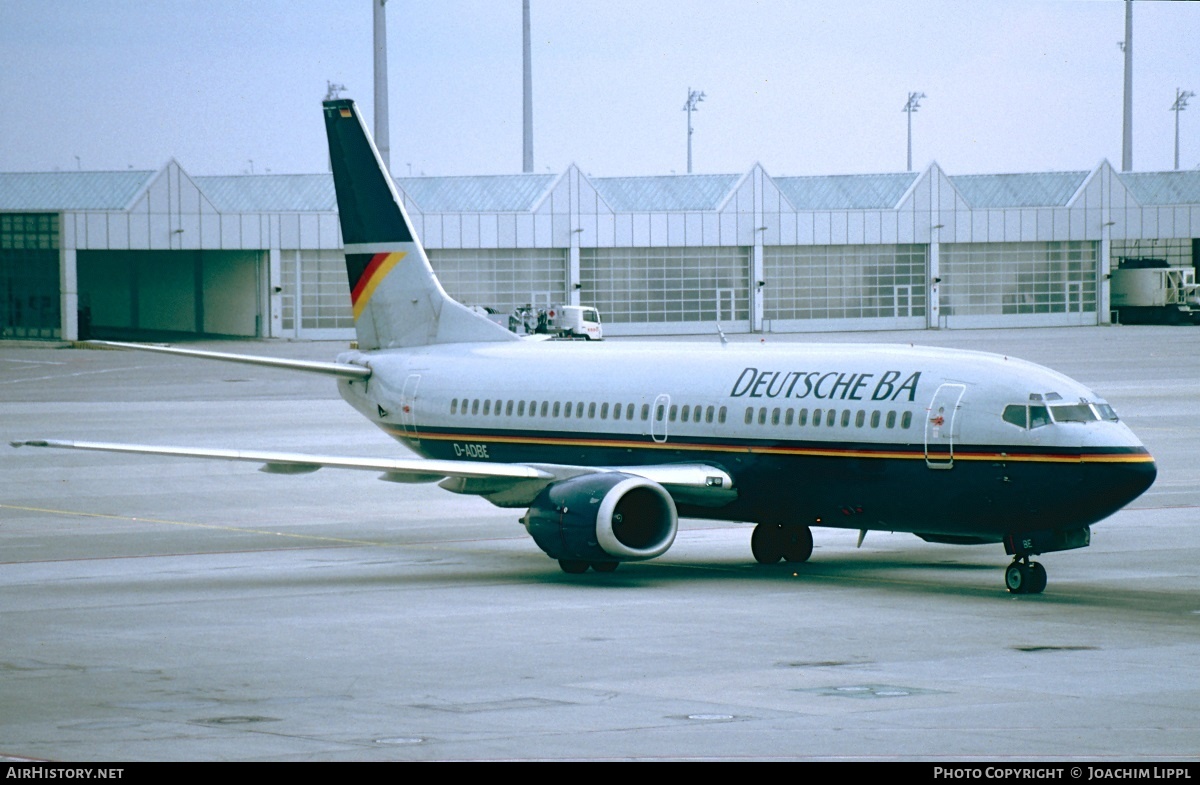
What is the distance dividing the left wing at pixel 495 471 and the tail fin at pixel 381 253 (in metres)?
7.34

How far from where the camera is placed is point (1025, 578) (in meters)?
28.3

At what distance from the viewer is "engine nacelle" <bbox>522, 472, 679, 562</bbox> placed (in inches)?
1155

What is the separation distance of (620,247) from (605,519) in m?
103

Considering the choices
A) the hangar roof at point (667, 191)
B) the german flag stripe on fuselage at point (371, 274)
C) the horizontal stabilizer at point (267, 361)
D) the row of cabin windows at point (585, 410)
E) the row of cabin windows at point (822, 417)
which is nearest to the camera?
the row of cabin windows at point (822, 417)

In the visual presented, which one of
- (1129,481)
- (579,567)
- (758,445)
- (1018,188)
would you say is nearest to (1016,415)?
(1129,481)

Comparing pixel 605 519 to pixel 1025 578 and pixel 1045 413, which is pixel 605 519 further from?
pixel 1045 413

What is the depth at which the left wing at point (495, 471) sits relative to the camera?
30.5m

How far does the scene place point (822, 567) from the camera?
32000mm

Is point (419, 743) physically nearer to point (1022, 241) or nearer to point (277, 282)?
point (277, 282)

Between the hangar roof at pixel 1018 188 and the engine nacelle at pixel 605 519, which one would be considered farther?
the hangar roof at pixel 1018 188

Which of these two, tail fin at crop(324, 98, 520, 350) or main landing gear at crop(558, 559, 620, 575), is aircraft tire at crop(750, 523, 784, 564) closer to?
main landing gear at crop(558, 559, 620, 575)

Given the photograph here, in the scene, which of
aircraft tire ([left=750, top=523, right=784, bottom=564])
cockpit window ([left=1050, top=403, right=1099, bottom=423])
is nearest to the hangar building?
aircraft tire ([left=750, top=523, right=784, bottom=564])

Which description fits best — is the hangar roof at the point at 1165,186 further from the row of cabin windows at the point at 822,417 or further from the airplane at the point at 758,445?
the row of cabin windows at the point at 822,417

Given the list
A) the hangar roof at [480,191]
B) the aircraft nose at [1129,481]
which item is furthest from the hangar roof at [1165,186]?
the aircraft nose at [1129,481]
